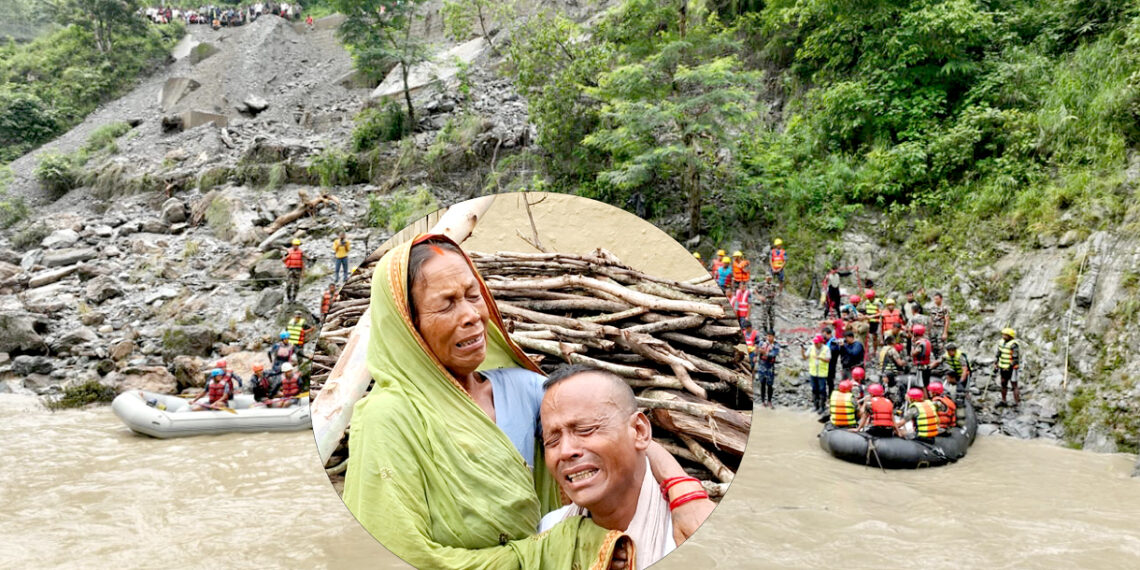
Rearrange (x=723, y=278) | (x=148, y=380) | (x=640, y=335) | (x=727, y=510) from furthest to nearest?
(x=148, y=380), (x=727, y=510), (x=723, y=278), (x=640, y=335)

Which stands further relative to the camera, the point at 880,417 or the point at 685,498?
the point at 880,417

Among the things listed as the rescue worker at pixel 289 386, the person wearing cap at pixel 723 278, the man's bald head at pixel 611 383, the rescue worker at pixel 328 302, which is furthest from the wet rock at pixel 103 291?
the man's bald head at pixel 611 383

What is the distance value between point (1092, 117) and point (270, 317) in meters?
16.0

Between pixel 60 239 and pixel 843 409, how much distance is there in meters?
21.2

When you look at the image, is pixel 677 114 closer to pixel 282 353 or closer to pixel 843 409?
pixel 843 409

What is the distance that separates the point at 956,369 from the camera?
10422 mm

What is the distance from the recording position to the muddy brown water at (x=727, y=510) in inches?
223

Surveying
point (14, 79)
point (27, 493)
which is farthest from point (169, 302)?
point (14, 79)

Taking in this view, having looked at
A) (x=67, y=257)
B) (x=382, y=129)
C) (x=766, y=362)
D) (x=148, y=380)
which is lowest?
(x=148, y=380)

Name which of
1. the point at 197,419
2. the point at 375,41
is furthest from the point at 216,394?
the point at 375,41

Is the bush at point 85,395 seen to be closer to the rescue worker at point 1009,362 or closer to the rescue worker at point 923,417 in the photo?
the rescue worker at point 923,417

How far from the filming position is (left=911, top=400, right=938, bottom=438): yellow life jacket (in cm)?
872

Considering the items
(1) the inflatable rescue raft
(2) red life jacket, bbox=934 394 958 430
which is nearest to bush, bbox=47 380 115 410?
(1) the inflatable rescue raft

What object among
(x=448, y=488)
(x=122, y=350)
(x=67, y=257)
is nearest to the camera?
(x=448, y=488)
